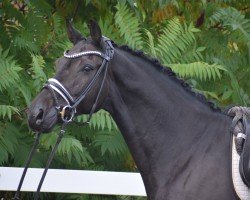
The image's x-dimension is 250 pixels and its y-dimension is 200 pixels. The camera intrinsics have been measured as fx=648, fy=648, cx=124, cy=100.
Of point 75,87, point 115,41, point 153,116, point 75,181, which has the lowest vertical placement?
point 75,181

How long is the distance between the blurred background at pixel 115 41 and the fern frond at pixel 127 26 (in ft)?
0.04

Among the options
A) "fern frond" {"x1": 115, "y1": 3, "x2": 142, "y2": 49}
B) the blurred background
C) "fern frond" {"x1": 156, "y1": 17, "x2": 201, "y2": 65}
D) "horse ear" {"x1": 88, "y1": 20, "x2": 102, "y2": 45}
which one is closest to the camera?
"horse ear" {"x1": 88, "y1": 20, "x2": 102, "y2": 45}

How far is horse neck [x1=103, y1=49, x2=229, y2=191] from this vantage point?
406 cm

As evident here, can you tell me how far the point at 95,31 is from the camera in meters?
4.05

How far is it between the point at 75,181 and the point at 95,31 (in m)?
2.13

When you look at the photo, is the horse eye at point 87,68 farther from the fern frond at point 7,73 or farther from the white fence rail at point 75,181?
the fern frond at point 7,73

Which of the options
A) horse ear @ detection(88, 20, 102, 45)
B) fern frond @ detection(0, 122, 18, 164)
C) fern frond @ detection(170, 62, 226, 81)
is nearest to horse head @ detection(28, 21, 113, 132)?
horse ear @ detection(88, 20, 102, 45)

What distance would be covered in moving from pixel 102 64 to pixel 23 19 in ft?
10.3

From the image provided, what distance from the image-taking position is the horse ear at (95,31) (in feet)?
13.3

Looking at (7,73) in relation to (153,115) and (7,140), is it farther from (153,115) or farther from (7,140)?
(153,115)

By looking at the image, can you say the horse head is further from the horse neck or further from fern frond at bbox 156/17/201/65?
fern frond at bbox 156/17/201/65

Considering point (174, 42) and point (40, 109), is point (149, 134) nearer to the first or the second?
point (40, 109)

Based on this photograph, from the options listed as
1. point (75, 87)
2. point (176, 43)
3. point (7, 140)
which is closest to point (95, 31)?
point (75, 87)

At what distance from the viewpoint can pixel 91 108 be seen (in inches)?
160
